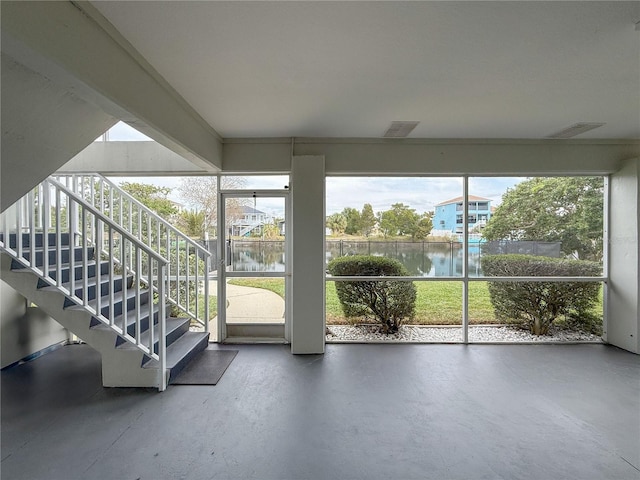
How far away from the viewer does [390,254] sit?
4469 mm

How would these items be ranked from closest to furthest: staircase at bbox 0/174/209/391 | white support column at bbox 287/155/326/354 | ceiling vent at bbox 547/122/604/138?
staircase at bbox 0/174/209/391 < ceiling vent at bbox 547/122/604/138 < white support column at bbox 287/155/326/354

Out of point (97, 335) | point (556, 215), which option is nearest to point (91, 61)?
point (97, 335)

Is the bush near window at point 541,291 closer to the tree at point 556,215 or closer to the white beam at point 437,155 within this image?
the tree at point 556,215

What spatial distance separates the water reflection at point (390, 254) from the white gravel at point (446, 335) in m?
0.84

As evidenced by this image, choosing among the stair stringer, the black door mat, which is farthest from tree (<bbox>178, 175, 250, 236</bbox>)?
the stair stringer

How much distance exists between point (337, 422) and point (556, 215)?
166 inches

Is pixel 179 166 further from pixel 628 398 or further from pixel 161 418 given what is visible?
pixel 628 398

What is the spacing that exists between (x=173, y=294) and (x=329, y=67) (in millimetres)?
3541

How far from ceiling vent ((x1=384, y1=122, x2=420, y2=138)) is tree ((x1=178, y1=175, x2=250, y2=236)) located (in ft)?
6.85

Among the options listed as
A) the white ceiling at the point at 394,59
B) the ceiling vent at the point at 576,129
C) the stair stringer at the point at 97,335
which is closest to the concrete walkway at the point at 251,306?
the stair stringer at the point at 97,335

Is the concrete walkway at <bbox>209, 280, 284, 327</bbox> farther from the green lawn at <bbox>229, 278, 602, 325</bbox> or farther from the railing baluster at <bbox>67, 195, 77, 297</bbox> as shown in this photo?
the railing baluster at <bbox>67, 195, 77, 297</bbox>

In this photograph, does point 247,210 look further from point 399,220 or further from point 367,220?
point 399,220

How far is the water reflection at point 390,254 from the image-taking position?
14.5ft

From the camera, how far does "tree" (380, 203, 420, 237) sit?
4.47 meters
